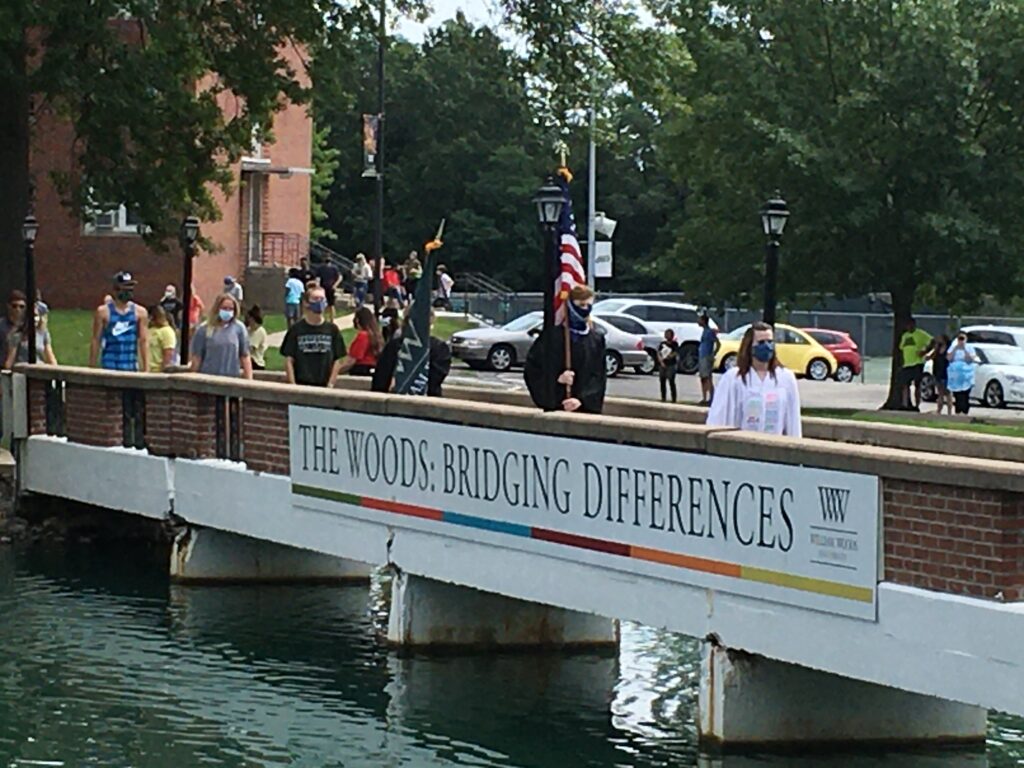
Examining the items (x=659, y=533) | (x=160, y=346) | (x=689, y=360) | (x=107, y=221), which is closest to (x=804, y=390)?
(x=689, y=360)

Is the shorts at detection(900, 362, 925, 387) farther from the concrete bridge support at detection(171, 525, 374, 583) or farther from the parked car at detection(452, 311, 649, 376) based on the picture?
the concrete bridge support at detection(171, 525, 374, 583)

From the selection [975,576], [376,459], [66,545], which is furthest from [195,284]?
[975,576]

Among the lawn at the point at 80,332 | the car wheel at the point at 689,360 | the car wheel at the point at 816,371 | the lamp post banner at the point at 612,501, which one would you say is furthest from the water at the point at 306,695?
the car wheel at the point at 816,371

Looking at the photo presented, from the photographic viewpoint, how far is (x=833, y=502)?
36.7ft

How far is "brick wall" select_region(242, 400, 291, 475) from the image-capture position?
16859mm

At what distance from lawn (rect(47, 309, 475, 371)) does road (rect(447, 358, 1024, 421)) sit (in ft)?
11.1

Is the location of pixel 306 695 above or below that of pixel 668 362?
below

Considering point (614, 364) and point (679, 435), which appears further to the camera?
point (614, 364)

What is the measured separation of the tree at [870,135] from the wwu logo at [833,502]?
25.7 meters

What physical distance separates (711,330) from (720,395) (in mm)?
28409

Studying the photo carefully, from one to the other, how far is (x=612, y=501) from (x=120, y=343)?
10.3 metres

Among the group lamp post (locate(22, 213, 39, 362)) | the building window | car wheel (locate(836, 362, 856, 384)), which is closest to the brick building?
the building window

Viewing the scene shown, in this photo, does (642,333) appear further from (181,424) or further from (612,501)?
(612,501)

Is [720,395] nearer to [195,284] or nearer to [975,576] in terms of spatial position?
[975,576]
